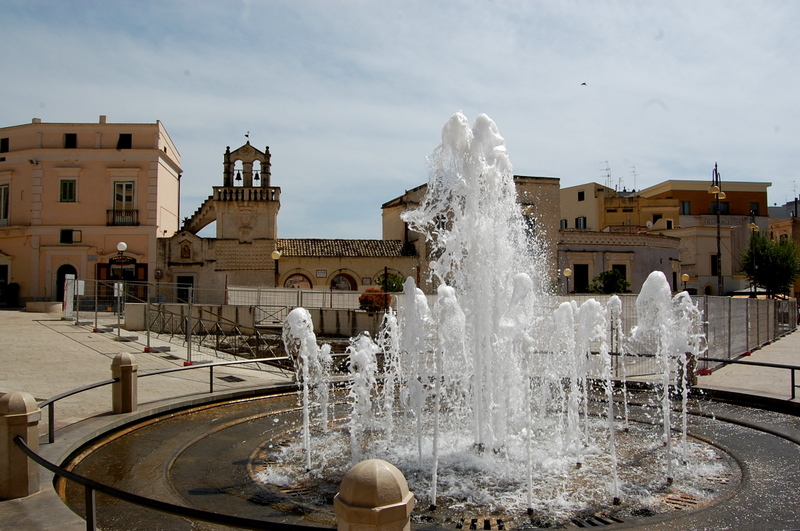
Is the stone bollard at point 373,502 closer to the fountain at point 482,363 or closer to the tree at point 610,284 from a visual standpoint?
the fountain at point 482,363

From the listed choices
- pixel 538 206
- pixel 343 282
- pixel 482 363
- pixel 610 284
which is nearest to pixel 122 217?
pixel 343 282

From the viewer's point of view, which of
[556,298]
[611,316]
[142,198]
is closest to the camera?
[611,316]

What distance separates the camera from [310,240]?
3144 centimetres

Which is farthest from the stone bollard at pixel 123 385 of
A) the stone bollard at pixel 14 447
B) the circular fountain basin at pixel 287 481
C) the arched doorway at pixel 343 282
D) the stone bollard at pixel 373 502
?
the arched doorway at pixel 343 282

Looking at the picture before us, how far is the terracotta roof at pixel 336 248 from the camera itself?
30500 millimetres

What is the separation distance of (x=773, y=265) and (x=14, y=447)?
42745 millimetres

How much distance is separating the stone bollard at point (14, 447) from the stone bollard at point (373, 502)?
137 inches

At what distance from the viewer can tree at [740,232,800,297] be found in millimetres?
38906

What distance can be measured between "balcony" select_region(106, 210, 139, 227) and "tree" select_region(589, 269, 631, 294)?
22683 millimetres

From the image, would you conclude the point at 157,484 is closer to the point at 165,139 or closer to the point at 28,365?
the point at 28,365

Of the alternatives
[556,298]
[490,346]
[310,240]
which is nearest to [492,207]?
[490,346]

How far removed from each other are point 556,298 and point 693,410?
24.9ft

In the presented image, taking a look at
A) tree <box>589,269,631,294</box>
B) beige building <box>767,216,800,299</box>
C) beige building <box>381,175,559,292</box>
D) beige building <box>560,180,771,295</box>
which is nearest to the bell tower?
beige building <box>381,175,559,292</box>

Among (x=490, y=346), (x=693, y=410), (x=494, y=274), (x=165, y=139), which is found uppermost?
(x=165, y=139)
